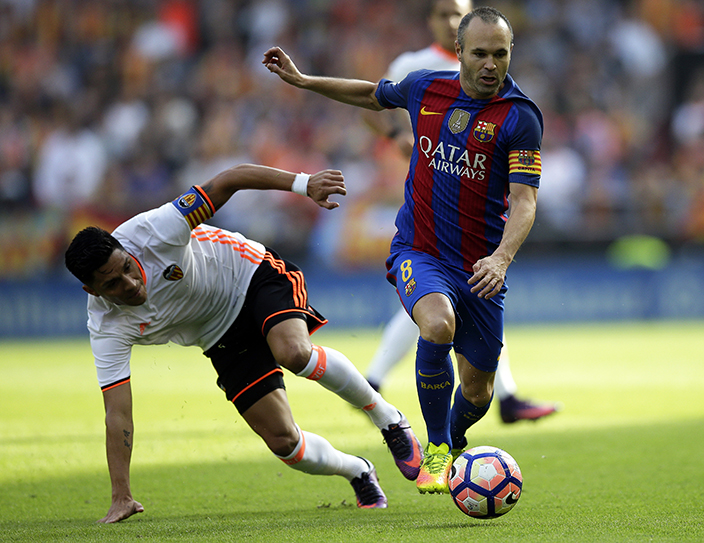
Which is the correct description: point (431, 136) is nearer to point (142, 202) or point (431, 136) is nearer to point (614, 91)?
point (142, 202)

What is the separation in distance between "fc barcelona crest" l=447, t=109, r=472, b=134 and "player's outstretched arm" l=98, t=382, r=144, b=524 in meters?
2.06

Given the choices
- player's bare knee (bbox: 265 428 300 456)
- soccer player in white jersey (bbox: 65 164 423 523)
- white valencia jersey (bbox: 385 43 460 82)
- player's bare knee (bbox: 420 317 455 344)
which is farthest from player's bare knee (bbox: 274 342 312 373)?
white valencia jersey (bbox: 385 43 460 82)

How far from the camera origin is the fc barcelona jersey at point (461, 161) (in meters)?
4.43

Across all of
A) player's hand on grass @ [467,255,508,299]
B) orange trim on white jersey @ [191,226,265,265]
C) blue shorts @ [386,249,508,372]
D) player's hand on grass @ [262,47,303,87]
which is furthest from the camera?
orange trim on white jersey @ [191,226,265,265]

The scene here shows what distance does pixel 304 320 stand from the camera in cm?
482

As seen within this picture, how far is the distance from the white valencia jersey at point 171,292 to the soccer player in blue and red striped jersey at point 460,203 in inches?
35.0

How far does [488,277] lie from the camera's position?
413 centimetres

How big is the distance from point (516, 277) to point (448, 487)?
992cm

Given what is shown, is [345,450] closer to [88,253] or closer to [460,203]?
[460,203]

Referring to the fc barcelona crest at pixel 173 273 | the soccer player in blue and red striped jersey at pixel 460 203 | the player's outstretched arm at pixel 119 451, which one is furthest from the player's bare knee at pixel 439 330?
the player's outstretched arm at pixel 119 451

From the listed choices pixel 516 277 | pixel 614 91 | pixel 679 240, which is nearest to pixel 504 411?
pixel 516 277

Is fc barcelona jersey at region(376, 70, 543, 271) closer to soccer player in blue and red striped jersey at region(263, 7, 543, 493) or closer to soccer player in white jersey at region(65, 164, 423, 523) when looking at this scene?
soccer player in blue and red striped jersey at region(263, 7, 543, 493)

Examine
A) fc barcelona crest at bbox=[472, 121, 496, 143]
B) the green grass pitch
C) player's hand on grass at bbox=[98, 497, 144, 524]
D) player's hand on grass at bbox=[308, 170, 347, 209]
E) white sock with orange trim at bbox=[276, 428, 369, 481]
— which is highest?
fc barcelona crest at bbox=[472, 121, 496, 143]

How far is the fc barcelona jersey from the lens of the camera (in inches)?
174
